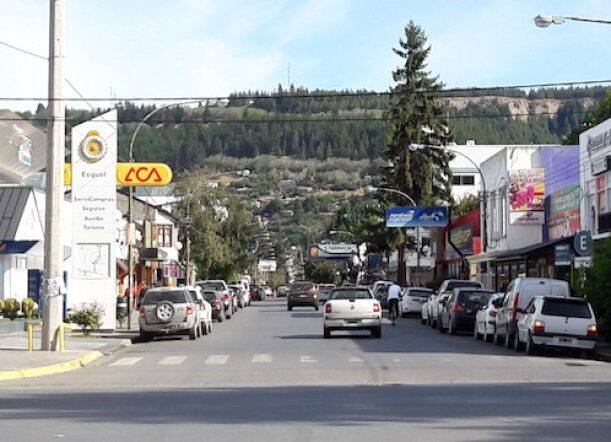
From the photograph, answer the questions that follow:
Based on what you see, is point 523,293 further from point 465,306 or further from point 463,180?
point 463,180

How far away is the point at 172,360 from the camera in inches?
1145

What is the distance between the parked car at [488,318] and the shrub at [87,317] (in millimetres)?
13085

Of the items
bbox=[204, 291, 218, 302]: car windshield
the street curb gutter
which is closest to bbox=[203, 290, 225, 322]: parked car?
bbox=[204, 291, 218, 302]: car windshield

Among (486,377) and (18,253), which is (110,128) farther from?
(486,377)

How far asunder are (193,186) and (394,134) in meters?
16.2

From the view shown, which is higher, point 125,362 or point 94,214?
point 94,214

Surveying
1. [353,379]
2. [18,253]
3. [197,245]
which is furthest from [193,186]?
[353,379]

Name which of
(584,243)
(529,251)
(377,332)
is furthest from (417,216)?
(584,243)

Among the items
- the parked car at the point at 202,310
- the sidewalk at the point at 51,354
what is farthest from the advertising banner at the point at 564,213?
the sidewalk at the point at 51,354

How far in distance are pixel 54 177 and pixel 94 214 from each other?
37.1 feet

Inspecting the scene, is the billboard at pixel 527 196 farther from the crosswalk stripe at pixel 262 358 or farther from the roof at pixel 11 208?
the crosswalk stripe at pixel 262 358

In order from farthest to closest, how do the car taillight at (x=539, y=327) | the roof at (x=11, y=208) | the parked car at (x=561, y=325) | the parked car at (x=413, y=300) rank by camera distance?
1. the parked car at (x=413, y=300)
2. the roof at (x=11, y=208)
3. the car taillight at (x=539, y=327)
4. the parked car at (x=561, y=325)

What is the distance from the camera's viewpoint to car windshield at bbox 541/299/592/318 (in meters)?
30.0

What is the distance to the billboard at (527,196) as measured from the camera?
60969 millimetres
